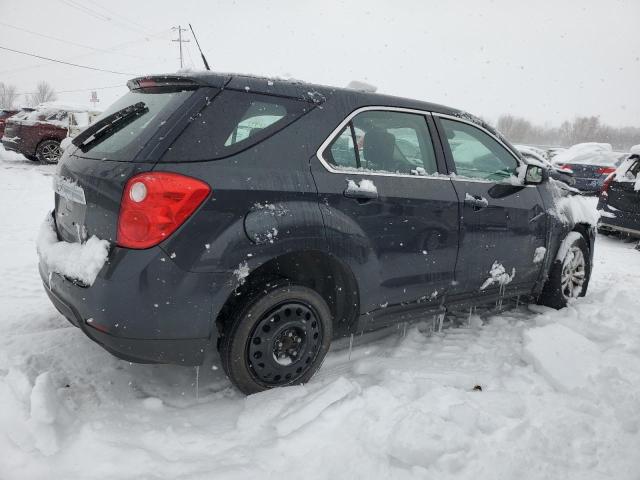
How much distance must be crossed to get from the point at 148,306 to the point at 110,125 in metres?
1.13

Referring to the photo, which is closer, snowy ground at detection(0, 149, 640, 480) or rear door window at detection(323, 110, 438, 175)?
snowy ground at detection(0, 149, 640, 480)

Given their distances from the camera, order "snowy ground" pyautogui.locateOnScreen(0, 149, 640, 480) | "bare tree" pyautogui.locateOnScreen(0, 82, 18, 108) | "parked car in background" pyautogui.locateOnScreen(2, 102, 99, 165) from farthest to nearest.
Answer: "bare tree" pyautogui.locateOnScreen(0, 82, 18, 108), "parked car in background" pyautogui.locateOnScreen(2, 102, 99, 165), "snowy ground" pyautogui.locateOnScreen(0, 149, 640, 480)

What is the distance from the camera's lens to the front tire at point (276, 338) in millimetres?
2336

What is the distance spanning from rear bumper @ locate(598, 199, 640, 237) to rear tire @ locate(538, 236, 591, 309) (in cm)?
420

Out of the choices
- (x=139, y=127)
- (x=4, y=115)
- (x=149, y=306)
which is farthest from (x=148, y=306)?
(x=4, y=115)

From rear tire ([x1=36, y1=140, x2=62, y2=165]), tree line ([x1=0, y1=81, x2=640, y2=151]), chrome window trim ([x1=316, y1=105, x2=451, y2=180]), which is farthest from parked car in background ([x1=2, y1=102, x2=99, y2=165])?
tree line ([x1=0, y1=81, x2=640, y2=151])

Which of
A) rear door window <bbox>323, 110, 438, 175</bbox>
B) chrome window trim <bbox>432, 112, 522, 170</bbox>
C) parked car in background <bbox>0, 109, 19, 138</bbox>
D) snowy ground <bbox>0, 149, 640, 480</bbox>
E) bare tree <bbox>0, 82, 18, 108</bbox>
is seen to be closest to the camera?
snowy ground <bbox>0, 149, 640, 480</bbox>

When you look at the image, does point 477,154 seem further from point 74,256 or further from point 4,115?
point 4,115

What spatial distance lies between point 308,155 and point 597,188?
1345 centimetres

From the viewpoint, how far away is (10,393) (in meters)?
2.14

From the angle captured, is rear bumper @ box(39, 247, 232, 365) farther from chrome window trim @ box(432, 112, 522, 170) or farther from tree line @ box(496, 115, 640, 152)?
tree line @ box(496, 115, 640, 152)

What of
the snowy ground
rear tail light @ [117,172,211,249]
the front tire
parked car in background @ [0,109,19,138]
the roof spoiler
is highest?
the roof spoiler

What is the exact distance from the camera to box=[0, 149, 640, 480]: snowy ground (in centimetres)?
198

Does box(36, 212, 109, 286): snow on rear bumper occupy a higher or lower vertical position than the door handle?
lower
